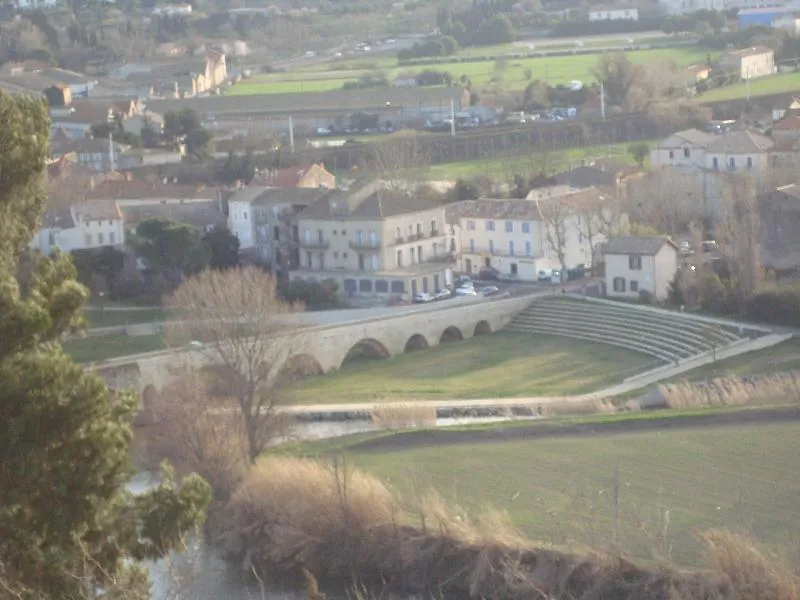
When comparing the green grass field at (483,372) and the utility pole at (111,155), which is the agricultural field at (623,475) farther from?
the utility pole at (111,155)

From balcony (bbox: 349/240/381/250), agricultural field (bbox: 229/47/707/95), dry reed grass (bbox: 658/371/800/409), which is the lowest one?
agricultural field (bbox: 229/47/707/95)

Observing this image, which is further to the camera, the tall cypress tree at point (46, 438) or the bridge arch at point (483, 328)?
the bridge arch at point (483, 328)

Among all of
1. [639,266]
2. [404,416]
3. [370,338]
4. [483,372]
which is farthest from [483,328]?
[404,416]

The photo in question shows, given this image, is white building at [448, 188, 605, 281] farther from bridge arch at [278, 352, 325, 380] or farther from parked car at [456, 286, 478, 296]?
bridge arch at [278, 352, 325, 380]

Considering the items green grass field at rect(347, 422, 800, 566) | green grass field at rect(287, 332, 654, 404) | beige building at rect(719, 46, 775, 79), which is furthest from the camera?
beige building at rect(719, 46, 775, 79)

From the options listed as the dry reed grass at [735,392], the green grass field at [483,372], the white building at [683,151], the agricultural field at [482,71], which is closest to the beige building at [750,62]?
the agricultural field at [482,71]

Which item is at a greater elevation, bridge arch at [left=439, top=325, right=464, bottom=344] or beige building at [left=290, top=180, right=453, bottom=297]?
beige building at [left=290, top=180, right=453, bottom=297]

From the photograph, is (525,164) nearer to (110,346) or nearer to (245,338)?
(110,346)

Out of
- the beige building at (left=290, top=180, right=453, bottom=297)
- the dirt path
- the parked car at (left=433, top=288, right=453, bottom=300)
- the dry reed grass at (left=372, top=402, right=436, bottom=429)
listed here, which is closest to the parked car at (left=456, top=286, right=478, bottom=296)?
the parked car at (left=433, top=288, right=453, bottom=300)
